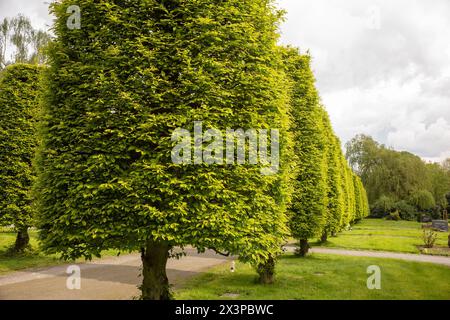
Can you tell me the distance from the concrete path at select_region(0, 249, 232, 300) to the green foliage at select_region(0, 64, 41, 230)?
3103mm

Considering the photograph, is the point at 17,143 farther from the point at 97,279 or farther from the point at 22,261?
the point at 97,279

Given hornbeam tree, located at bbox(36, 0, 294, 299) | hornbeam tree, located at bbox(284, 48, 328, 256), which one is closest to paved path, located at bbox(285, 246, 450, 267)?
hornbeam tree, located at bbox(284, 48, 328, 256)

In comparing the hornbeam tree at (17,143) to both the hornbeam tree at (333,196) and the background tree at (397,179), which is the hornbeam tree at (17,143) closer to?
the hornbeam tree at (333,196)

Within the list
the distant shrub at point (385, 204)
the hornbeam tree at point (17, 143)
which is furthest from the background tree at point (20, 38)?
the distant shrub at point (385, 204)

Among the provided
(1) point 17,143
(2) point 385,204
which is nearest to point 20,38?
(1) point 17,143

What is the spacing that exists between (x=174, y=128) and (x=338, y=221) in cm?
1818

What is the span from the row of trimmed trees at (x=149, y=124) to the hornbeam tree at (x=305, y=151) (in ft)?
29.3

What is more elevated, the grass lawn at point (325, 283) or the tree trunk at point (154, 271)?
the tree trunk at point (154, 271)

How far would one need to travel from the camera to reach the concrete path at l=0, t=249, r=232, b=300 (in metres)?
11.3

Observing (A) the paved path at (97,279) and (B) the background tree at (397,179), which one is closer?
(A) the paved path at (97,279)

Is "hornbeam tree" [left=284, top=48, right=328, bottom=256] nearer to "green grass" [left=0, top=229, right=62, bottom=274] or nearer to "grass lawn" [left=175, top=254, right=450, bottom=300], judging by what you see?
"grass lawn" [left=175, top=254, right=450, bottom=300]

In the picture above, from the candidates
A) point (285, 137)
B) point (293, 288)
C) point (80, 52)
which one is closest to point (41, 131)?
point (80, 52)

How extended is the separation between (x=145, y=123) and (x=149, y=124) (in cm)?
11

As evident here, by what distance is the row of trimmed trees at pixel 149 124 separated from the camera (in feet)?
21.9
